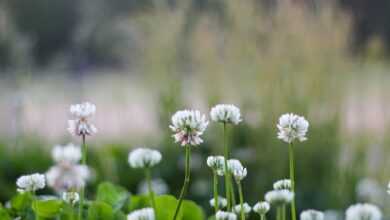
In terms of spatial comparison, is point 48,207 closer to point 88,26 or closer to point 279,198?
point 279,198

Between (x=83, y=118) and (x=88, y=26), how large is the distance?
3089mm

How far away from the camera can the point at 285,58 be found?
356cm

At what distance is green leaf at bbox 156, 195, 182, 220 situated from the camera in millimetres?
1328

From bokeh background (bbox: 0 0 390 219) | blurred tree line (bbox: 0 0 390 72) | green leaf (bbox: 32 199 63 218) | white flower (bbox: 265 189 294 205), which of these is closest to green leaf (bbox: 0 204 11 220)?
green leaf (bbox: 32 199 63 218)

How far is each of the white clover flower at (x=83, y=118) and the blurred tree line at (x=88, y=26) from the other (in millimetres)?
2634

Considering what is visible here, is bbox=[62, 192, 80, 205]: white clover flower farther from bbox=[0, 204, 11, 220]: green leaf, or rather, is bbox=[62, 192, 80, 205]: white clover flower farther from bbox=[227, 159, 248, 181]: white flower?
bbox=[227, 159, 248, 181]: white flower

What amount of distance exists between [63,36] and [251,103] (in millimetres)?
11845

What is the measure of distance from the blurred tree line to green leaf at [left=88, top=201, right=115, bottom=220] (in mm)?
2502

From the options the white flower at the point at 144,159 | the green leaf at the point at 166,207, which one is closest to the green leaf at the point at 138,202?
the green leaf at the point at 166,207

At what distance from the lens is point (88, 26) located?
4.14 meters

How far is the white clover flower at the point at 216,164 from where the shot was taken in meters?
1.18

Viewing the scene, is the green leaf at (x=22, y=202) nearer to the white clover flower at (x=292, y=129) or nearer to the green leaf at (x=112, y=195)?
the green leaf at (x=112, y=195)

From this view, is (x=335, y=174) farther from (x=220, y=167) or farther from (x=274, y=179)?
(x=220, y=167)

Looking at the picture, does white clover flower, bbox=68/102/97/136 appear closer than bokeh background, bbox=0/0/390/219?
Yes
